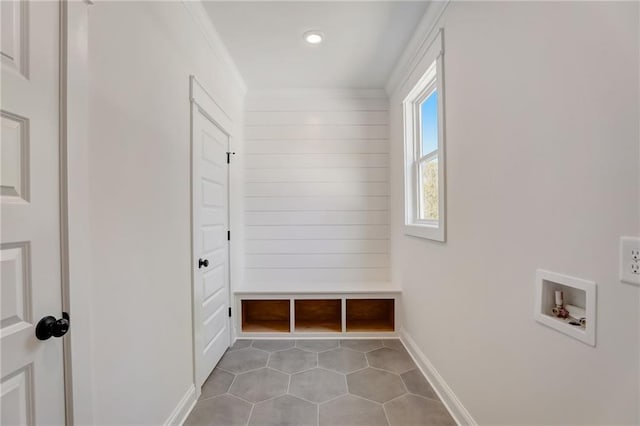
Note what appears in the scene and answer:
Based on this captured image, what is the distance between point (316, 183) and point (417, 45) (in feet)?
5.32

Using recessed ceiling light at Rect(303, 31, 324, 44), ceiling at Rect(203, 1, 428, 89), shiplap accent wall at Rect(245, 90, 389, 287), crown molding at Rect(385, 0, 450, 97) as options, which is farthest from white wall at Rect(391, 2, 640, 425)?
shiplap accent wall at Rect(245, 90, 389, 287)

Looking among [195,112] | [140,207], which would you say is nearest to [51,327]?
[140,207]

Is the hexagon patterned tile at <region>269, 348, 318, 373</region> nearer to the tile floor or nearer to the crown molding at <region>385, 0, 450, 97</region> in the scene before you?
the tile floor

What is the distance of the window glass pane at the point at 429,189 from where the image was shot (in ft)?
7.41

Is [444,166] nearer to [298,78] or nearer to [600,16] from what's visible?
[600,16]

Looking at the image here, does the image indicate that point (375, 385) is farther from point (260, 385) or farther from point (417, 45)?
point (417, 45)

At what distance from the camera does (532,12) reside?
1.05 meters

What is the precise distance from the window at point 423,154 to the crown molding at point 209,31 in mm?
1588

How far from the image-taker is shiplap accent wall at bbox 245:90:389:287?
3.19 m

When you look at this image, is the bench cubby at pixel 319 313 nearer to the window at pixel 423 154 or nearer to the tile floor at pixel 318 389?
the tile floor at pixel 318 389

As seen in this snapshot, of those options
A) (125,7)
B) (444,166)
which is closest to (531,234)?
(444,166)

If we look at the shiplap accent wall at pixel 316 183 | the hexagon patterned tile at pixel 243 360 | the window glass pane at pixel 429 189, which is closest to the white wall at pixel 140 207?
the hexagon patterned tile at pixel 243 360

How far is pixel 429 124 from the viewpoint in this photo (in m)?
2.37

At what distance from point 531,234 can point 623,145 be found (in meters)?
0.42
